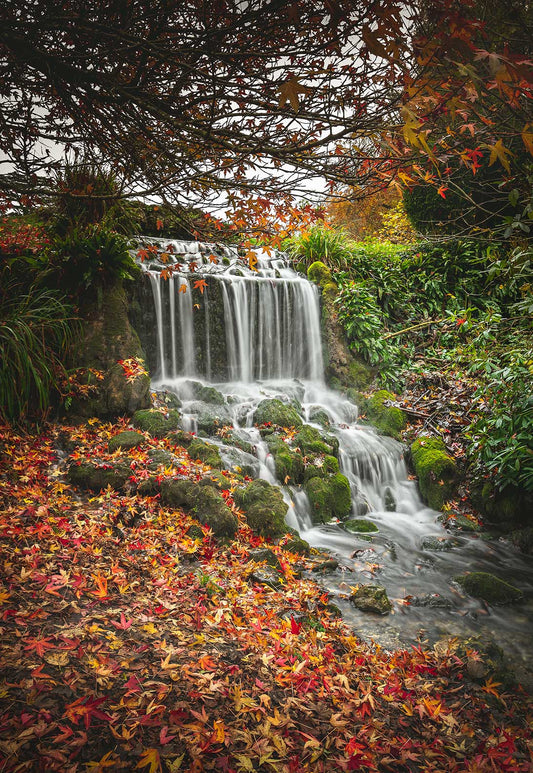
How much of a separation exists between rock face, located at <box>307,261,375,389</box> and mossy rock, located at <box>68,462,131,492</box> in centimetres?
584

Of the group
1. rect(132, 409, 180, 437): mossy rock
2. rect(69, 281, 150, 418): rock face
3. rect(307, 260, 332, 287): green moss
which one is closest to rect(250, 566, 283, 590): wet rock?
rect(132, 409, 180, 437): mossy rock

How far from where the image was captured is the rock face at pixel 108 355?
5.72 metres

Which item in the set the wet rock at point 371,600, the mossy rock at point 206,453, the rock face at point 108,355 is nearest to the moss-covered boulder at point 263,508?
the mossy rock at point 206,453

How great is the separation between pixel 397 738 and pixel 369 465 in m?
4.74

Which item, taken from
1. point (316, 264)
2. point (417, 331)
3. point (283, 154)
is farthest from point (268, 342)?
point (283, 154)

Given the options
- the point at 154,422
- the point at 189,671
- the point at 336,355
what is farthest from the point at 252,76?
the point at 336,355

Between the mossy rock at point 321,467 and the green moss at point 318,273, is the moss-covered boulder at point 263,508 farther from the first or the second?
the green moss at point 318,273

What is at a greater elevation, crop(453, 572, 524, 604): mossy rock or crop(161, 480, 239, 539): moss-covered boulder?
crop(161, 480, 239, 539): moss-covered boulder

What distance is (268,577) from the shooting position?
3721 mm

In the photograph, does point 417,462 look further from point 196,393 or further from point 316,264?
point 316,264

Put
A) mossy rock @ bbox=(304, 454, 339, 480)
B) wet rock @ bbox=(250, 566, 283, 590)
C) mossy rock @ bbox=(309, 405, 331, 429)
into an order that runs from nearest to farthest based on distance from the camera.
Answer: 1. wet rock @ bbox=(250, 566, 283, 590)
2. mossy rock @ bbox=(304, 454, 339, 480)
3. mossy rock @ bbox=(309, 405, 331, 429)

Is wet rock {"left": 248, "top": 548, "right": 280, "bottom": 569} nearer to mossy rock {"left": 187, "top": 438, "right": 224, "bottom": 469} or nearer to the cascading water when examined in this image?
the cascading water

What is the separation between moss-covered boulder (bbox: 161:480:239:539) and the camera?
13.5ft

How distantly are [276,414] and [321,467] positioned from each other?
127 centimetres
